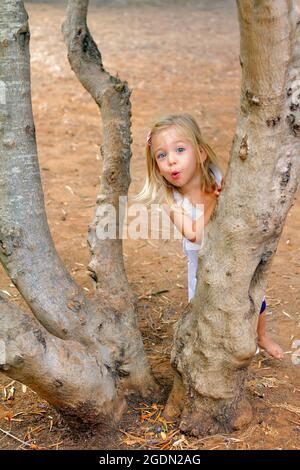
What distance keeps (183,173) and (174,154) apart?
89 mm

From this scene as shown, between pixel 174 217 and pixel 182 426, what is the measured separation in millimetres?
850

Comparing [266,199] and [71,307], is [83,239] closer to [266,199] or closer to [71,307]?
[71,307]

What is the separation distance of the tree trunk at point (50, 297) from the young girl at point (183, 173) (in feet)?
0.57

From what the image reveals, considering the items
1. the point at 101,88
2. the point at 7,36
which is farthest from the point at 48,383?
the point at 101,88

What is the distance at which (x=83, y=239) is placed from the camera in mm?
4879

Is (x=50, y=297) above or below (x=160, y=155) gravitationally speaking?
below

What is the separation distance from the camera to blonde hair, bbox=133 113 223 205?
10.0 feet

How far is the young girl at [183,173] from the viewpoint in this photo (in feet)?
10.00

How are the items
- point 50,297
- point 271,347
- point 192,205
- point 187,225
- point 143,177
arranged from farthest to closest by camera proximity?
point 143,177, point 271,347, point 192,205, point 187,225, point 50,297

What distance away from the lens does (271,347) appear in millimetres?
3432

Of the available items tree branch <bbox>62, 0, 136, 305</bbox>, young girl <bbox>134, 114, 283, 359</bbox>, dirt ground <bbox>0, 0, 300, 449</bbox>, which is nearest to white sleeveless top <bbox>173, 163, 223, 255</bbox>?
Result: young girl <bbox>134, 114, 283, 359</bbox>

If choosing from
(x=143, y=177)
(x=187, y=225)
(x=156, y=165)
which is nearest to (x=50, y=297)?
(x=187, y=225)

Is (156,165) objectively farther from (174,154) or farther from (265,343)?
(265,343)

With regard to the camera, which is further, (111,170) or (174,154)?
(111,170)
